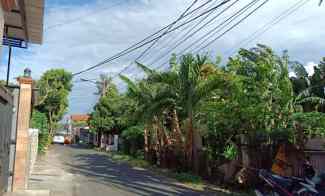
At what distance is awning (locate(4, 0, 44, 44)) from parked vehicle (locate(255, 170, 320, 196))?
20.4ft

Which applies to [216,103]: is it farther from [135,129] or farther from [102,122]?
[102,122]

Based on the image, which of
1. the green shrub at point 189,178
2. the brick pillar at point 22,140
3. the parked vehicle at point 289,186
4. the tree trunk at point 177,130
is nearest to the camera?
the parked vehicle at point 289,186

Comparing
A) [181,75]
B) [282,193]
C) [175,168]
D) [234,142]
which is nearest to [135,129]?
[175,168]

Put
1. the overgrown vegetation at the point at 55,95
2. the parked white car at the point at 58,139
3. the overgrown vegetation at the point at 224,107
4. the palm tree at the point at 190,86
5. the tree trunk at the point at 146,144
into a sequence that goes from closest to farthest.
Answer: the overgrown vegetation at the point at 224,107 → the palm tree at the point at 190,86 → the tree trunk at the point at 146,144 → the overgrown vegetation at the point at 55,95 → the parked white car at the point at 58,139

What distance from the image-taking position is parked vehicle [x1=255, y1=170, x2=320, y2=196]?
9.66 meters

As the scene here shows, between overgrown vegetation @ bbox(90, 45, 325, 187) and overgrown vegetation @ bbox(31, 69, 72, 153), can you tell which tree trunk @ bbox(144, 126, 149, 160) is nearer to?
overgrown vegetation @ bbox(90, 45, 325, 187)

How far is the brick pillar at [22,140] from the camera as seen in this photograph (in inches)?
538

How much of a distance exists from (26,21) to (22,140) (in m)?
4.50

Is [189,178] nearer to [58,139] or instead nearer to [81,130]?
[58,139]

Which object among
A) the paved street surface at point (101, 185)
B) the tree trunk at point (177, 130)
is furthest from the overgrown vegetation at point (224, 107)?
the paved street surface at point (101, 185)

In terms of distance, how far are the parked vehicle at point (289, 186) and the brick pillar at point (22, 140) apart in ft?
23.1

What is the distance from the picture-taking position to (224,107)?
18.0 meters

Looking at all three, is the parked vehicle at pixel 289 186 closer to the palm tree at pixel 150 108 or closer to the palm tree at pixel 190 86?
the palm tree at pixel 190 86

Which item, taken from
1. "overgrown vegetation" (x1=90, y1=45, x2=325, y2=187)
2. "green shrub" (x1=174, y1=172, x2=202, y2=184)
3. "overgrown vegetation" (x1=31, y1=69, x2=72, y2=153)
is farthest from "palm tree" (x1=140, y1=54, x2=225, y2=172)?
"overgrown vegetation" (x1=31, y1=69, x2=72, y2=153)
